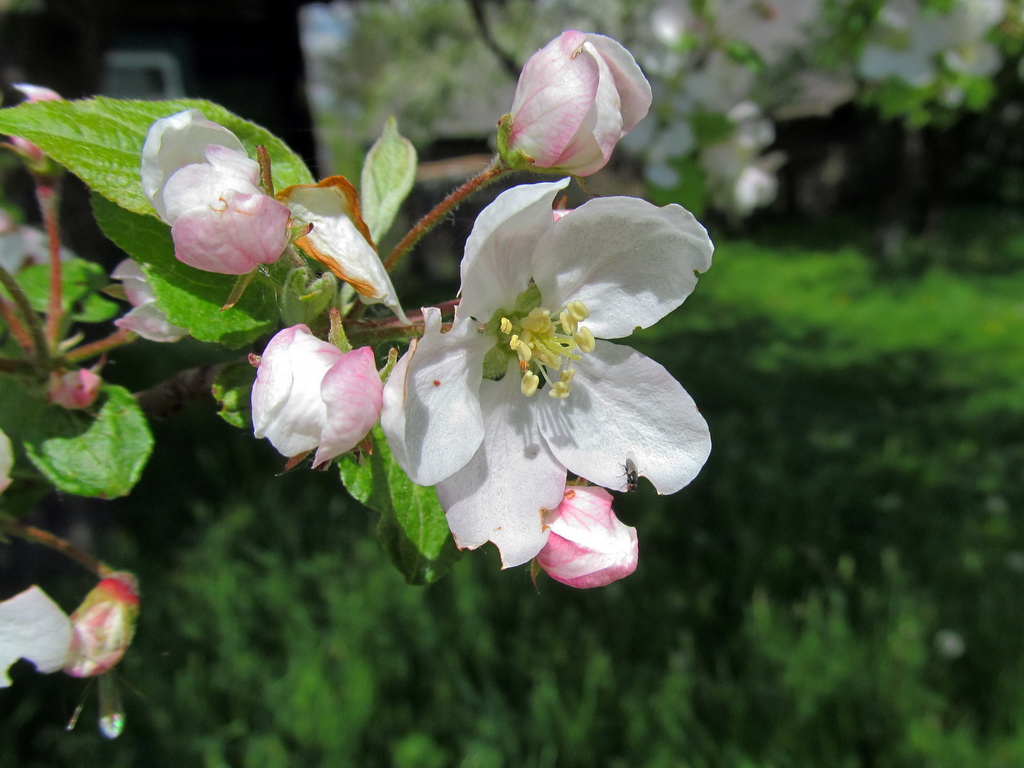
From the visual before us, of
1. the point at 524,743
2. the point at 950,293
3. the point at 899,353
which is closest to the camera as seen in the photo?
the point at 524,743

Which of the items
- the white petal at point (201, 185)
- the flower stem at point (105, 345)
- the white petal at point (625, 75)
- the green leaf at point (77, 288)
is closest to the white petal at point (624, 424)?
the white petal at point (625, 75)

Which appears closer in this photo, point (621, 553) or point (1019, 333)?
point (621, 553)

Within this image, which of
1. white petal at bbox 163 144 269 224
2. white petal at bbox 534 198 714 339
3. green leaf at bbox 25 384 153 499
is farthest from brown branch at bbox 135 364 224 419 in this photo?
white petal at bbox 534 198 714 339

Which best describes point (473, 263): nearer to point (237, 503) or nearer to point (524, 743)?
point (524, 743)

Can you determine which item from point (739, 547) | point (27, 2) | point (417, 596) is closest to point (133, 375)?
point (27, 2)

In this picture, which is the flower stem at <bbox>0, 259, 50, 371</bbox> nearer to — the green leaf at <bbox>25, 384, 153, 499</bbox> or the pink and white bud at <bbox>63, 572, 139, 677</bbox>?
the green leaf at <bbox>25, 384, 153, 499</bbox>

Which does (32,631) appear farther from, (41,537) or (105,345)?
(105,345)
